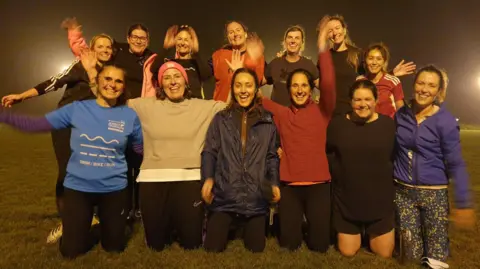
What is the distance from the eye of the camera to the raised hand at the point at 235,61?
18.0 ft

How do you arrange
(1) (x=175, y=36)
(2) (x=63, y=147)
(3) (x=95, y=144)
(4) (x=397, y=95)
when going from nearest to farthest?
1. (3) (x=95, y=144)
2. (2) (x=63, y=147)
3. (4) (x=397, y=95)
4. (1) (x=175, y=36)

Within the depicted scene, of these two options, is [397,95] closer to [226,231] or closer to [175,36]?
[226,231]

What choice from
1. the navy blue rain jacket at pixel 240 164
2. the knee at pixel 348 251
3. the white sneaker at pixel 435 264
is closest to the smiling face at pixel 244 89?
the navy blue rain jacket at pixel 240 164

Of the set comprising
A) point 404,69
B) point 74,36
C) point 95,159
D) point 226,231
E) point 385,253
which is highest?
point 74,36

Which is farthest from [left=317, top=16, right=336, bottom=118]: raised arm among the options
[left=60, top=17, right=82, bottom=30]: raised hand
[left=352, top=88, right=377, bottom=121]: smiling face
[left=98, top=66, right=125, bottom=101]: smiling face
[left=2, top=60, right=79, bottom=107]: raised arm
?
[left=60, top=17, right=82, bottom=30]: raised hand

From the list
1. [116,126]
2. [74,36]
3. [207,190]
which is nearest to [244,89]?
[207,190]

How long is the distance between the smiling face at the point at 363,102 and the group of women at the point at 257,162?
0.5 inches

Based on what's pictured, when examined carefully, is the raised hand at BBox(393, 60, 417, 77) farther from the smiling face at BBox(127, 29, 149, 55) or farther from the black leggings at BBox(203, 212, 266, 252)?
the smiling face at BBox(127, 29, 149, 55)

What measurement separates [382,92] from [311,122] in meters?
1.33

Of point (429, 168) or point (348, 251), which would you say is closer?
point (429, 168)

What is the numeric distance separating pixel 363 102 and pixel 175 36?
284cm

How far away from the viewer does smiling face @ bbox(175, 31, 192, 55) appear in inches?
210

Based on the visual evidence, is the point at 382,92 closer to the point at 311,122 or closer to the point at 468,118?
the point at 311,122

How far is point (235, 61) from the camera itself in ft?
18.1
